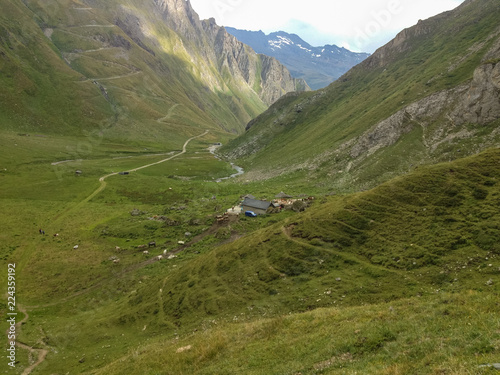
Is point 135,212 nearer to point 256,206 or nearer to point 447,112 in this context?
point 256,206

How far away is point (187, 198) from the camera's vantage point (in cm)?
9956

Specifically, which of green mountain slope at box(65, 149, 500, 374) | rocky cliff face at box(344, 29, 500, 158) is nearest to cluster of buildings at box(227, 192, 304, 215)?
green mountain slope at box(65, 149, 500, 374)

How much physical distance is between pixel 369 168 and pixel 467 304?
73851 mm

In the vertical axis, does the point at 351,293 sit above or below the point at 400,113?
below

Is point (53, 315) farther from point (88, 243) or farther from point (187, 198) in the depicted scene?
point (187, 198)

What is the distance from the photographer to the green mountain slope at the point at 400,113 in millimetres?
78562

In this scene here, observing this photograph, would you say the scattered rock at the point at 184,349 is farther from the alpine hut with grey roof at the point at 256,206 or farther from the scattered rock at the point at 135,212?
the scattered rock at the point at 135,212

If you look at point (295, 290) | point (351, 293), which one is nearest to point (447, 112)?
point (351, 293)

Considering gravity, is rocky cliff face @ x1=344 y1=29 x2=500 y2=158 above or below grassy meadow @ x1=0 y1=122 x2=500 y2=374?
above

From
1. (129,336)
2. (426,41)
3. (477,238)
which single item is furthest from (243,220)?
(426,41)

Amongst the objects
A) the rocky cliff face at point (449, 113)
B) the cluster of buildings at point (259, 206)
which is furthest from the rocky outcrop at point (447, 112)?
the cluster of buildings at point (259, 206)

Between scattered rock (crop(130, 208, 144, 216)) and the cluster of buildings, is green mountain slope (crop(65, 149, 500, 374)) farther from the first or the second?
scattered rock (crop(130, 208, 144, 216))

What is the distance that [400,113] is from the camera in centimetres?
9756

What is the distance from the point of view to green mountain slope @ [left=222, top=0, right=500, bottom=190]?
78562 mm
